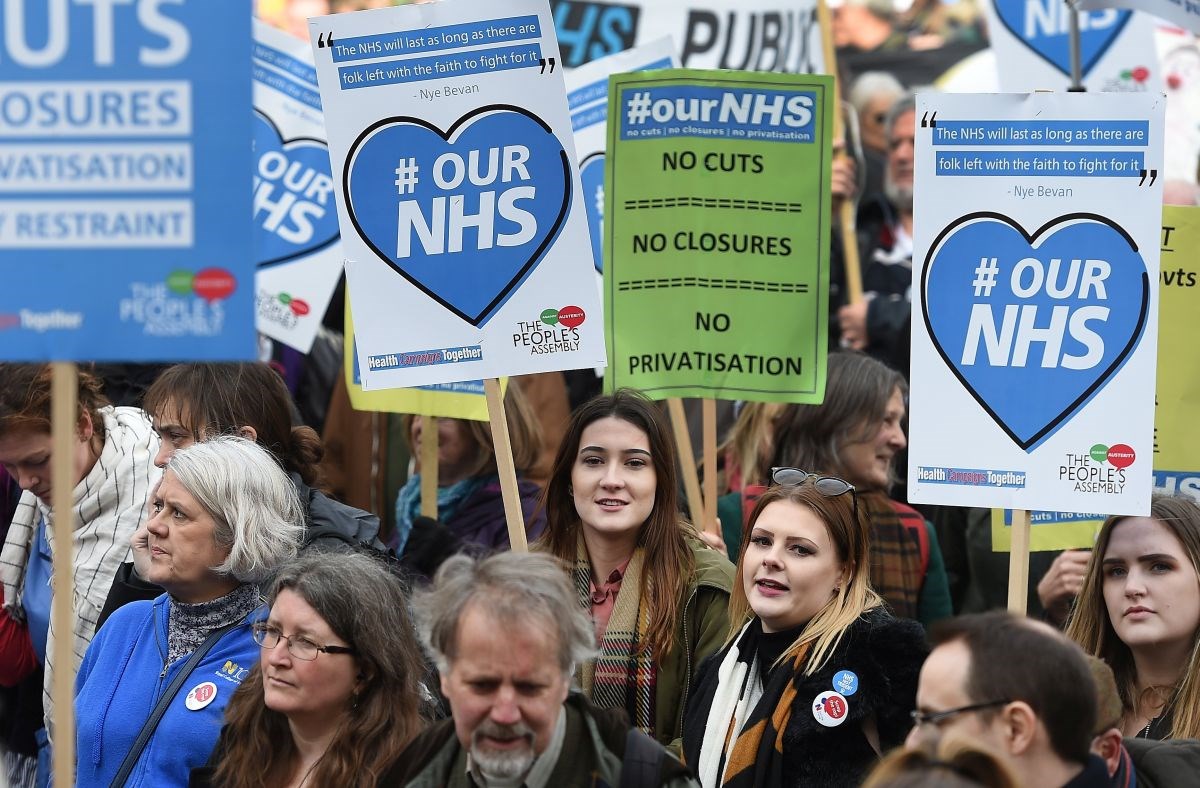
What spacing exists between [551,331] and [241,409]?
1.10 meters

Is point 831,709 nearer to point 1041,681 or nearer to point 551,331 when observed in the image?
point 1041,681

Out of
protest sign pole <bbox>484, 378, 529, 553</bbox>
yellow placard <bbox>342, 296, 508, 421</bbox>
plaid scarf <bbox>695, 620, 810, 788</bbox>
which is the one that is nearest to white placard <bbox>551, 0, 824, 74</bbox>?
yellow placard <bbox>342, 296, 508, 421</bbox>

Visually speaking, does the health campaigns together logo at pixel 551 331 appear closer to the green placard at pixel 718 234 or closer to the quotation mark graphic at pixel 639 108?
the green placard at pixel 718 234

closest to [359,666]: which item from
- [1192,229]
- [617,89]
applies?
[617,89]

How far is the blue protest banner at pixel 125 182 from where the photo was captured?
11.6 ft

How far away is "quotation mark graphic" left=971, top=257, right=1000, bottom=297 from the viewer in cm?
481

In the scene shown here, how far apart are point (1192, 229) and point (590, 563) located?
2.22 meters

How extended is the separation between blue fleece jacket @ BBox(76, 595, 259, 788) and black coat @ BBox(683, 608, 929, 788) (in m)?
1.50

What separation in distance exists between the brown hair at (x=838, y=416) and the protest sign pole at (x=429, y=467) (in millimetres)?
1274

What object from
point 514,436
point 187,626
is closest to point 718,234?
point 514,436

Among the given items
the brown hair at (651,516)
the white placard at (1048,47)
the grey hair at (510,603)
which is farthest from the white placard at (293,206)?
the grey hair at (510,603)

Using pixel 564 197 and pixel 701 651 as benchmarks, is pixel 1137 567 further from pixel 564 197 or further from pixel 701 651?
pixel 564 197

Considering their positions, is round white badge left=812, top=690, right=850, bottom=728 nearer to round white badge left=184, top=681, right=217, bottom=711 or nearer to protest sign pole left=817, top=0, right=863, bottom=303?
round white badge left=184, top=681, right=217, bottom=711

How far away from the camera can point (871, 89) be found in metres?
10.9
